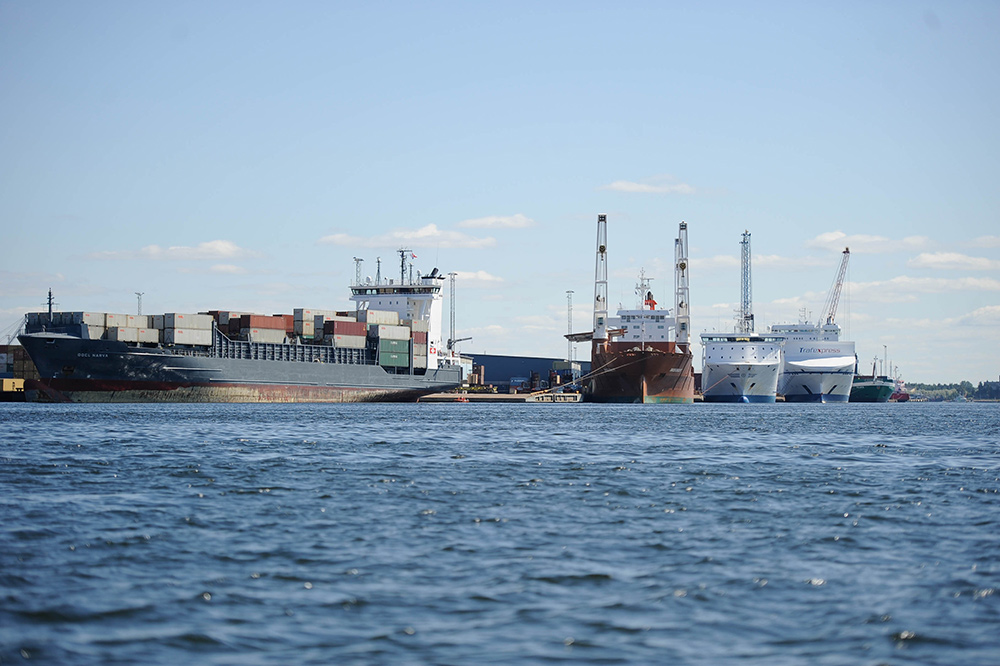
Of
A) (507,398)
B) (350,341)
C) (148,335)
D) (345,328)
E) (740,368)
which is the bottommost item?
(507,398)

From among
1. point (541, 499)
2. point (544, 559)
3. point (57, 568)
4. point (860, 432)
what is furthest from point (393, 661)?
point (860, 432)

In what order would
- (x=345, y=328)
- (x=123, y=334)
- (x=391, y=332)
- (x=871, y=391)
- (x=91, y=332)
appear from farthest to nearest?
(x=871, y=391) < (x=391, y=332) < (x=345, y=328) < (x=123, y=334) < (x=91, y=332)

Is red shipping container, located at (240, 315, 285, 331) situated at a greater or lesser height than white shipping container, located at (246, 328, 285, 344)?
greater

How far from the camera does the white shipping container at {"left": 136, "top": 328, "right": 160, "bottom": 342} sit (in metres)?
78.6

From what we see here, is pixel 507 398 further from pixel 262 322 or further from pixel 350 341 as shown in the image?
pixel 262 322

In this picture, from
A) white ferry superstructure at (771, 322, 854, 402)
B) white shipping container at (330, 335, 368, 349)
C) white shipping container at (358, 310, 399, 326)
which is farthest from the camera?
white ferry superstructure at (771, 322, 854, 402)

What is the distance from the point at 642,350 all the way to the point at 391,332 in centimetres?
2396

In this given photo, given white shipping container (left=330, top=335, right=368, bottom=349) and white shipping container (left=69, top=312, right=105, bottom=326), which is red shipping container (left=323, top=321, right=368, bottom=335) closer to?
white shipping container (left=330, top=335, right=368, bottom=349)

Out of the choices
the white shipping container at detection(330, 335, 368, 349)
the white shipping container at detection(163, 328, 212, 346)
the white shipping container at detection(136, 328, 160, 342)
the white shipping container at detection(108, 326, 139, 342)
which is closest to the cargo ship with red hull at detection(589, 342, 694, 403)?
the white shipping container at detection(330, 335, 368, 349)

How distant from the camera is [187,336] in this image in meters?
79.8

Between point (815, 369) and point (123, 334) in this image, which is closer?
point (123, 334)

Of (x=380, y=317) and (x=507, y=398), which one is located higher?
(x=380, y=317)

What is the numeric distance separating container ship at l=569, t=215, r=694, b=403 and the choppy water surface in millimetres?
67466

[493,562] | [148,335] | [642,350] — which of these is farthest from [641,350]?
Answer: [493,562]
